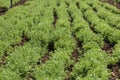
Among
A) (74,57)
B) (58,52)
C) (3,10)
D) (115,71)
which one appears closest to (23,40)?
(74,57)

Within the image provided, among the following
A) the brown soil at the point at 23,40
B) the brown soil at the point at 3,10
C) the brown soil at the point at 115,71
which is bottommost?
the brown soil at the point at 115,71

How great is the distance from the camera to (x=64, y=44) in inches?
647

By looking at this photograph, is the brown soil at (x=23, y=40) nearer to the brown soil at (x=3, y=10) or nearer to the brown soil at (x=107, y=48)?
the brown soil at (x=107, y=48)

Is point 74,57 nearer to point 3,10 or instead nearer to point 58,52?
point 58,52

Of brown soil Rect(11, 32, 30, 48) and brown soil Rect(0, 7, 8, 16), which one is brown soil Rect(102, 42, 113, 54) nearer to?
brown soil Rect(11, 32, 30, 48)

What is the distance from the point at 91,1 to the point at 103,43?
730 inches

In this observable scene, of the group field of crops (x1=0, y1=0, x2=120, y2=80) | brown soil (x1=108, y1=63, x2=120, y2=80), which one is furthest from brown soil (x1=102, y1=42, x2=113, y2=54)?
brown soil (x1=108, y1=63, x2=120, y2=80)

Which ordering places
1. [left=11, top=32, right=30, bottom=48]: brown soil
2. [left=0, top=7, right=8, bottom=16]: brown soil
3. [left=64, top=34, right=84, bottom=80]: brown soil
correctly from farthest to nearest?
[left=0, top=7, right=8, bottom=16]: brown soil → [left=11, top=32, right=30, bottom=48]: brown soil → [left=64, top=34, right=84, bottom=80]: brown soil

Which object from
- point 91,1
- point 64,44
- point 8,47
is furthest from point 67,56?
point 91,1

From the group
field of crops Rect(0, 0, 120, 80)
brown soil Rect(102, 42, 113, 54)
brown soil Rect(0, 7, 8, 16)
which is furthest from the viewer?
brown soil Rect(0, 7, 8, 16)

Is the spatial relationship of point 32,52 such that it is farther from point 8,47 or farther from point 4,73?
point 4,73

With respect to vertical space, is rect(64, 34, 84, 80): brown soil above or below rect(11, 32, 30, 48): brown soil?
below

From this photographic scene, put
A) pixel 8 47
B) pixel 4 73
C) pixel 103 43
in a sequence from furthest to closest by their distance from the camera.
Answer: pixel 103 43, pixel 8 47, pixel 4 73

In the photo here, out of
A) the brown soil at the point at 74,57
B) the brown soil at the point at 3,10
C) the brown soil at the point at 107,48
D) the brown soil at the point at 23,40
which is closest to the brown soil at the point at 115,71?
the brown soil at the point at 74,57
